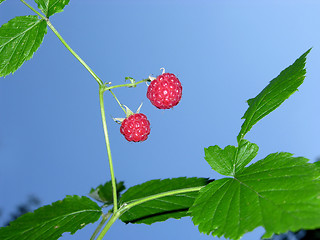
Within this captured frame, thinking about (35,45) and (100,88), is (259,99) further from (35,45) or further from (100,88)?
(35,45)

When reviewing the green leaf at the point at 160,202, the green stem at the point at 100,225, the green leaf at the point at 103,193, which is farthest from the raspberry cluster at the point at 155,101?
the green leaf at the point at 103,193

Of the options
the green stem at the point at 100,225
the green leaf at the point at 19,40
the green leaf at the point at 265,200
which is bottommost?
the green leaf at the point at 265,200

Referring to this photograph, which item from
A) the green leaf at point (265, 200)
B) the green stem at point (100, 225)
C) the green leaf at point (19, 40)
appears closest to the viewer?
the green leaf at point (265, 200)

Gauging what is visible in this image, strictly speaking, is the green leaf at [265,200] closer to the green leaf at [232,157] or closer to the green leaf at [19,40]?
the green leaf at [232,157]

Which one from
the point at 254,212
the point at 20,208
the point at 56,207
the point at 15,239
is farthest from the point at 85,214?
the point at 20,208

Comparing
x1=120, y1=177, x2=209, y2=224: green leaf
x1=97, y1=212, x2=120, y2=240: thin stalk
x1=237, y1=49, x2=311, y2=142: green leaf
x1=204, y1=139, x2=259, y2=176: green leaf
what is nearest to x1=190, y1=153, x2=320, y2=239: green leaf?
x1=204, y1=139, x2=259, y2=176: green leaf

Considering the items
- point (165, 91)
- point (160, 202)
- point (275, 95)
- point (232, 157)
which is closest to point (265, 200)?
point (232, 157)

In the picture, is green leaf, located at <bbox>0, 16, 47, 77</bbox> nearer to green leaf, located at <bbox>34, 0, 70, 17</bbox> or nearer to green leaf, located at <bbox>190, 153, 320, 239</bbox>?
green leaf, located at <bbox>34, 0, 70, 17</bbox>
